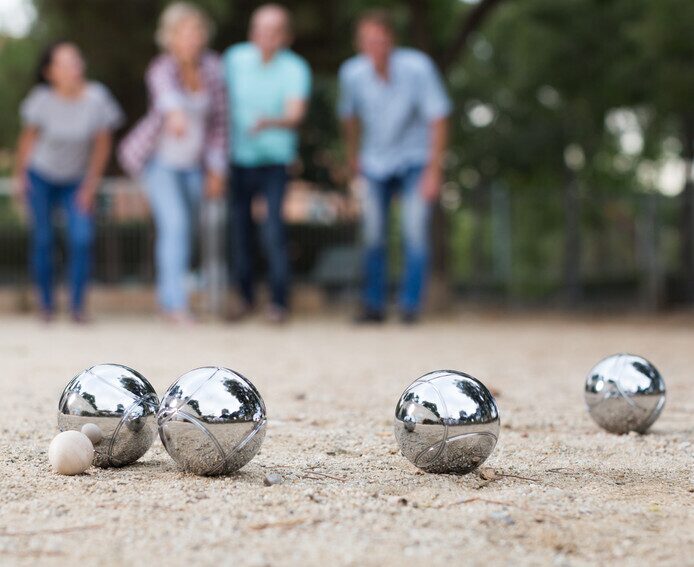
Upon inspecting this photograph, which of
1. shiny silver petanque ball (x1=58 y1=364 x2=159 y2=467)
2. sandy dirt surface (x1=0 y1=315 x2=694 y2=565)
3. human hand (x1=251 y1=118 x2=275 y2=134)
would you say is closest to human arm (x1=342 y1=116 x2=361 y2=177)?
human hand (x1=251 y1=118 x2=275 y2=134)

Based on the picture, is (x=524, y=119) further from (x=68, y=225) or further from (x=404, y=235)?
(x=68, y=225)

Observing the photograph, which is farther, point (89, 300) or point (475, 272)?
point (475, 272)

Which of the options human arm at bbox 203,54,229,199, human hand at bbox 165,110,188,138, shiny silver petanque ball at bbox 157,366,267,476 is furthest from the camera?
human arm at bbox 203,54,229,199

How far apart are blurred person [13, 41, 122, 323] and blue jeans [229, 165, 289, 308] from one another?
3.80 ft

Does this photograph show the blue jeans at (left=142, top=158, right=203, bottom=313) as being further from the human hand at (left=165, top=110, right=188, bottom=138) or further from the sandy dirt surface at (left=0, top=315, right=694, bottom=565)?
the sandy dirt surface at (left=0, top=315, right=694, bottom=565)

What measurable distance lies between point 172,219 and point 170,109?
840mm

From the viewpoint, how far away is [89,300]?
37.2 ft

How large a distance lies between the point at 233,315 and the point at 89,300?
3.38m

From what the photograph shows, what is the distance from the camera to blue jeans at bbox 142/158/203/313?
776 centimetres

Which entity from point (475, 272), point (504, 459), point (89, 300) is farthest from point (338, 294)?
point (504, 459)

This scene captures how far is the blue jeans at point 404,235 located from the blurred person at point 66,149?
2245mm

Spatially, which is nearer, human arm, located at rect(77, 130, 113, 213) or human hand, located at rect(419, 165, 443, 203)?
human hand, located at rect(419, 165, 443, 203)

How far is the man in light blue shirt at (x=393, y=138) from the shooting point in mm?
8062

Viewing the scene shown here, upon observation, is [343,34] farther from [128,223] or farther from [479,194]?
[128,223]
